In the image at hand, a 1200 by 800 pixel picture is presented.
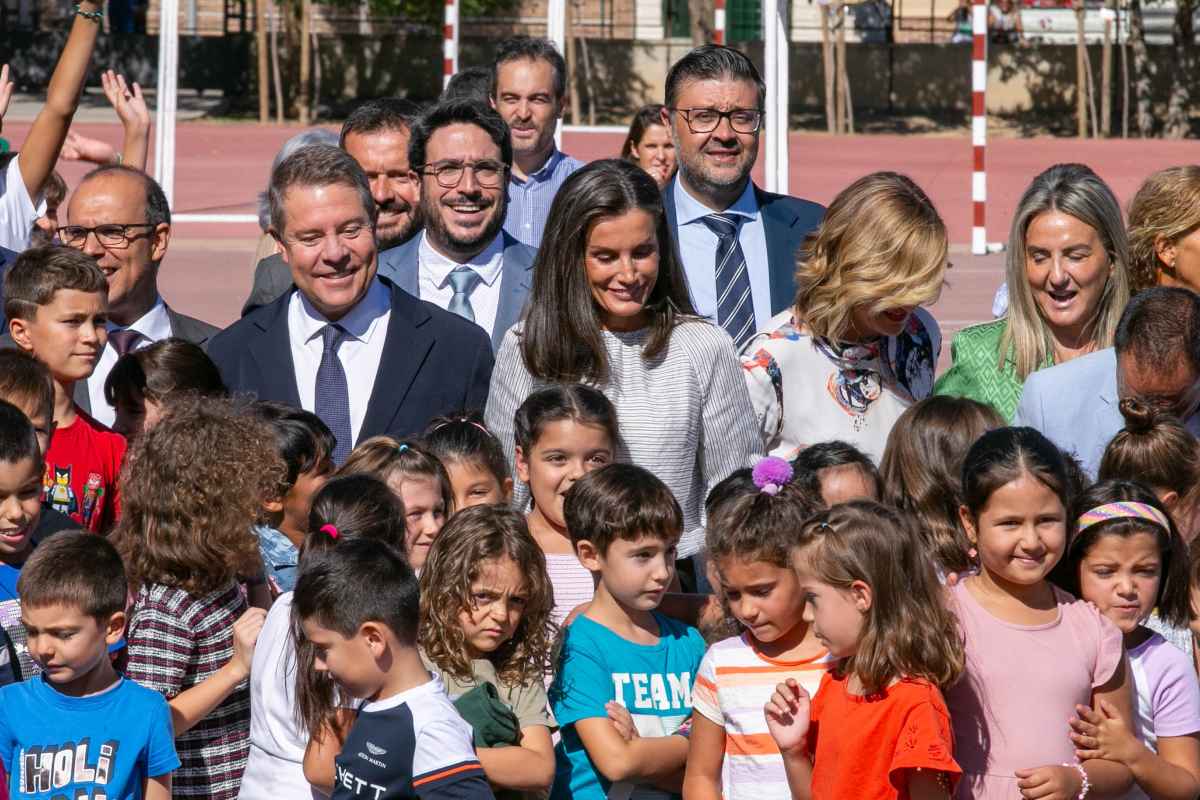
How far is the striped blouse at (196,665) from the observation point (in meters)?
4.14

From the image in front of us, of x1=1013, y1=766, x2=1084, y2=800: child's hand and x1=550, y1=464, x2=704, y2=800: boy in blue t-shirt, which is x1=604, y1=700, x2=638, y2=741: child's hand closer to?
x1=550, y1=464, x2=704, y2=800: boy in blue t-shirt

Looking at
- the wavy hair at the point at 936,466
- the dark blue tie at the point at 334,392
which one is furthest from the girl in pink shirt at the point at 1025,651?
the dark blue tie at the point at 334,392

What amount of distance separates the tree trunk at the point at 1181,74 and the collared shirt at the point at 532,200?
26308 mm

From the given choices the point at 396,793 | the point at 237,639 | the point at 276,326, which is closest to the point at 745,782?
the point at 396,793

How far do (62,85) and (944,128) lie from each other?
29.0 metres

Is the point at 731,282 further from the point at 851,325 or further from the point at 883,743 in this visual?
the point at 883,743

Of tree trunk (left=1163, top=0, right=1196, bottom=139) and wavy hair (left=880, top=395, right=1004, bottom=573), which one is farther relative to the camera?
tree trunk (left=1163, top=0, right=1196, bottom=139)

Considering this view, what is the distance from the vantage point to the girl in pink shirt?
13.0 feet

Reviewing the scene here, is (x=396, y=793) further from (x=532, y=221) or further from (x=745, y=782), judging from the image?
(x=532, y=221)

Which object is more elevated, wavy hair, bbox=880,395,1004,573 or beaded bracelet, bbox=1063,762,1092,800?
wavy hair, bbox=880,395,1004,573

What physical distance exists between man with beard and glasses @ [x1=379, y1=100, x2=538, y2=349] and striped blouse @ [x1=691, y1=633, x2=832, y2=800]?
1.96 m

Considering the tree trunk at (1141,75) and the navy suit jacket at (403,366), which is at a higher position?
the tree trunk at (1141,75)

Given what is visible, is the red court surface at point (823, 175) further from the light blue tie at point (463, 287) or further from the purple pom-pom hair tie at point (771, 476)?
the purple pom-pom hair tie at point (771, 476)

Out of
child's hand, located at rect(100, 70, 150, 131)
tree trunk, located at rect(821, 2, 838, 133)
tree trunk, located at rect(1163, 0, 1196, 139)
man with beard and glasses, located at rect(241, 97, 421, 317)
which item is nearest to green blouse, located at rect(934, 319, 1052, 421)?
man with beard and glasses, located at rect(241, 97, 421, 317)
